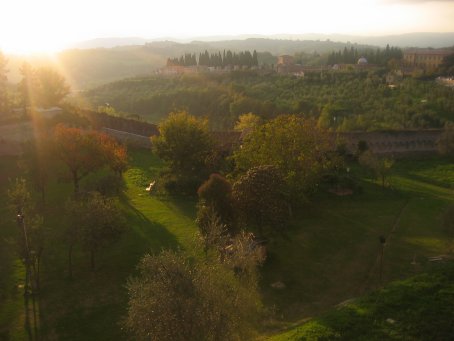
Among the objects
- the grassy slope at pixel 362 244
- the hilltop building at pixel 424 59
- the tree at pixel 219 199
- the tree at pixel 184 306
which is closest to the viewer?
the tree at pixel 184 306

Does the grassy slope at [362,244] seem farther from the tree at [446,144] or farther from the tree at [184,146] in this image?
the tree at [446,144]

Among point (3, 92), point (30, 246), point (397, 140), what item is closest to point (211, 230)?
point (30, 246)

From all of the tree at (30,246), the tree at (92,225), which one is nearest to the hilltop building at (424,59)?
the tree at (92,225)

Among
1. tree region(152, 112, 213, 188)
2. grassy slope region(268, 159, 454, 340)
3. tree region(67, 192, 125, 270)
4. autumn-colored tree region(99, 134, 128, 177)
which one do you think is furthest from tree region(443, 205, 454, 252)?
autumn-colored tree region(99, 134, 128, 177)

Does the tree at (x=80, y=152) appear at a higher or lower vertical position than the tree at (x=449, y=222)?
higher

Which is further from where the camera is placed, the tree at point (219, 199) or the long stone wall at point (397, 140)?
the long stone wall at point (397, 140)

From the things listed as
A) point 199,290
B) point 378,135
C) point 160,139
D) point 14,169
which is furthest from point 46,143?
point 378,135

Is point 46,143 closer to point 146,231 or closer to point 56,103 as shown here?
point 146,231
